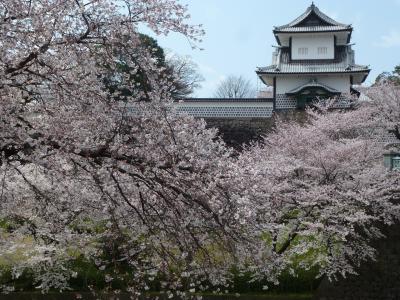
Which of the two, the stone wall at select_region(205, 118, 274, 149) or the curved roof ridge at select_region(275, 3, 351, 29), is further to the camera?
the curved roof ridge at select_region(275, 3, 351, 29)

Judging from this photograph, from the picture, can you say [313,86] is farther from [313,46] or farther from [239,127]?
[239,127]

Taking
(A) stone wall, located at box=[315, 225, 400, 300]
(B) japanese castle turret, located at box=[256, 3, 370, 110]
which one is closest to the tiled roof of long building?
(B) japanese castle turret, located at box=[256, 3, 370, 110]

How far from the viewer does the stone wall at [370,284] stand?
29.7 ft

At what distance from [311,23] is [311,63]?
2057 mm

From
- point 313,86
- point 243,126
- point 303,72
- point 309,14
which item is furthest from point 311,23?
point 243,126

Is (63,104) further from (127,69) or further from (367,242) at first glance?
(367,242)

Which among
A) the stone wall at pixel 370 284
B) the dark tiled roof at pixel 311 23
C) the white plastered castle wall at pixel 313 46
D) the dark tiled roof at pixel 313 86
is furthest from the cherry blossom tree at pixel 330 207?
the dark tiled roof at pixel 311 23

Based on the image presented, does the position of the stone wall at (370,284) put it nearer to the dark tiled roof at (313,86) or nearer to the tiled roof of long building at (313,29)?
the dark tiled roof at (313,86)

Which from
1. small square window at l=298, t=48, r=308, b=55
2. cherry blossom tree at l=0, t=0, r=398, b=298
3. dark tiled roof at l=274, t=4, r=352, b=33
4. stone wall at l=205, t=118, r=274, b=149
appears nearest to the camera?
cherry blossom tree at l=0, t=0, r=398, b=298

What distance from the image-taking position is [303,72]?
20.3m

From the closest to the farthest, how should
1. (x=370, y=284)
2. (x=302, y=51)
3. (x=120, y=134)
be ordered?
(x=120, y=134) < (x=370, y=284) < (x=302, y=51)

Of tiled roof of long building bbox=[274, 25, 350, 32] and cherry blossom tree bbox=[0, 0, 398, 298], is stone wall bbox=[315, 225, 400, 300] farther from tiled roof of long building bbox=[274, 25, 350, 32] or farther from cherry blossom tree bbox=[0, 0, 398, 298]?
tiled roof of long building bbox=[274, 25, 350, 32]

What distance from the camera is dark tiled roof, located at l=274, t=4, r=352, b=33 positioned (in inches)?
848

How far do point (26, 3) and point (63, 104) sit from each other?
71 centimetres
